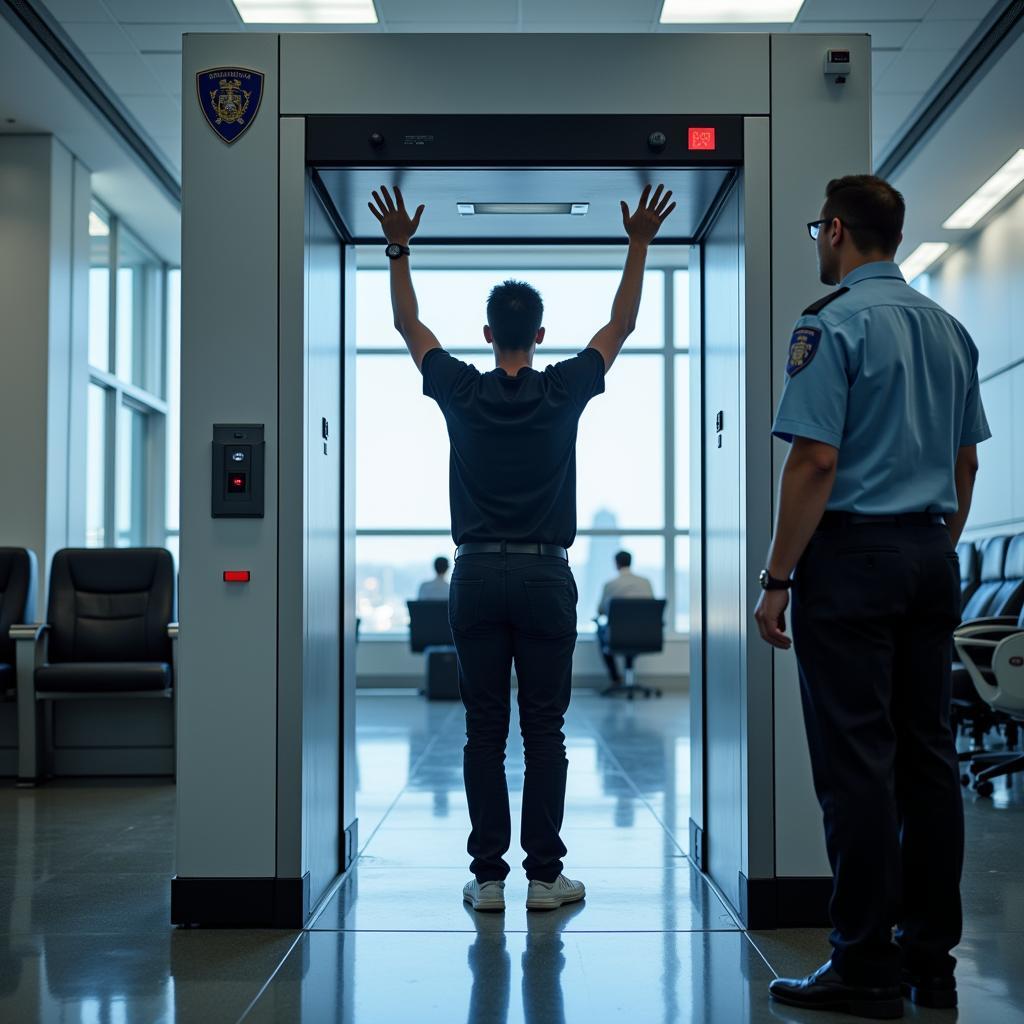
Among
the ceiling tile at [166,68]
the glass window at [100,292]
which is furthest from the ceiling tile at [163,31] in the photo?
the glass window at [100,292]

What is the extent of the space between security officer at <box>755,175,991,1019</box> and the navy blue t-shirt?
0.81 meters

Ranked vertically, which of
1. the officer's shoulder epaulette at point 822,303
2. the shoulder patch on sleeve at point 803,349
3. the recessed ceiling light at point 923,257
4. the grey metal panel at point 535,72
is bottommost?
the shoulder patch on sleeve at point 803,349

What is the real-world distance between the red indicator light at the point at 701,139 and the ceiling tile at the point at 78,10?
406 cm

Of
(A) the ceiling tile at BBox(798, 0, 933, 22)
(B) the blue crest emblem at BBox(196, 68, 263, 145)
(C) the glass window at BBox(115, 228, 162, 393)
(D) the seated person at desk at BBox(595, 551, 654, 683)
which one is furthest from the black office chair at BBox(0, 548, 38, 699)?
(D) the seated person at desk at BBox(595, 551, 654, 683)

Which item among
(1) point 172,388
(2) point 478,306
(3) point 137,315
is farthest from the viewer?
(2) point 478,306

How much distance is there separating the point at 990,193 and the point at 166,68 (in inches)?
213

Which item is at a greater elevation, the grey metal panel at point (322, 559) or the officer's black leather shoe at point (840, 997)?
the grey metal panel at point (322, 559)

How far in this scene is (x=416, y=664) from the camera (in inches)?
442

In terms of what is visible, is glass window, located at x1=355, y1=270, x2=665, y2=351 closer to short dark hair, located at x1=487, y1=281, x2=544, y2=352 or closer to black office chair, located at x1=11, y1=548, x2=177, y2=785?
black office chair, located at x1=11, y1=548, x2=177, y2=785

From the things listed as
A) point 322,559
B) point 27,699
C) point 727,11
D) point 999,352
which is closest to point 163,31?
point 727,11

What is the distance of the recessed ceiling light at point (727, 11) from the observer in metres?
5.98

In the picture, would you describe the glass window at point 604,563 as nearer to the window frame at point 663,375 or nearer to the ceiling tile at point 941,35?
the window frame at point 663,375

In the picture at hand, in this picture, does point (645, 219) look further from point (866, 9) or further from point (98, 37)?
point (98, 37)

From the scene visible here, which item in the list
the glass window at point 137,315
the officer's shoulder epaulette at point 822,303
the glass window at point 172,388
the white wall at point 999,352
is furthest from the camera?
the glass window at point 172,388
